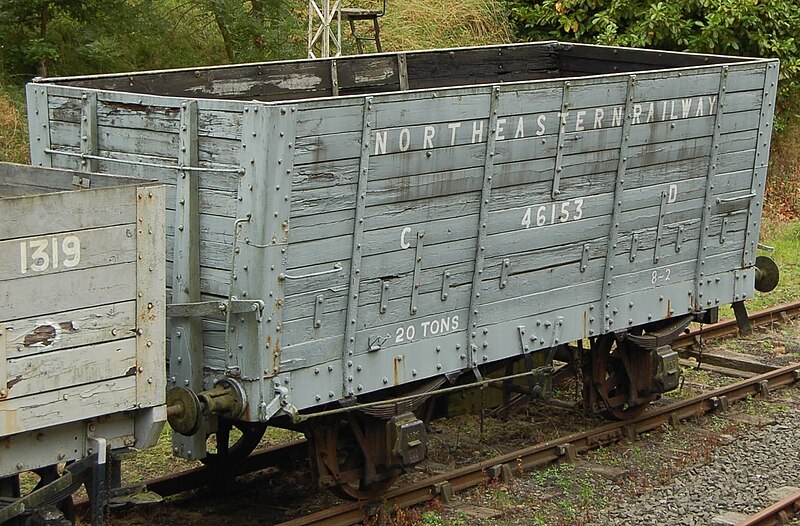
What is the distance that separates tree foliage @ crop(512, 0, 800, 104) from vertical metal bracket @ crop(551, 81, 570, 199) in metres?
11.3

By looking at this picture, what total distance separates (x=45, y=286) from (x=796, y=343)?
9.23 meters

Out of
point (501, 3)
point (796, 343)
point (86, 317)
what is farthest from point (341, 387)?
point (501, 3)

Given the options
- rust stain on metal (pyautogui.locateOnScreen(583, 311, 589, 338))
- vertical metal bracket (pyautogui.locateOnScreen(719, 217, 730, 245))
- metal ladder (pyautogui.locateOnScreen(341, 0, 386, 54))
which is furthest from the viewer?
metal ladder (pyautogui.locateOnScreen(341, 0, 386, 54))

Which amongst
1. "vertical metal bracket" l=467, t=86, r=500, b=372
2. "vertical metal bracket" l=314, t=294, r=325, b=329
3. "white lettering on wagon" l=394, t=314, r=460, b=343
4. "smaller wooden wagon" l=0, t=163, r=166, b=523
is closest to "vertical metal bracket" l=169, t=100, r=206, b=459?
"smaller wooden wagon" l=0, t=163, r=166, b=523

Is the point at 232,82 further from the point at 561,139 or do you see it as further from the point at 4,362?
the point at 4,362

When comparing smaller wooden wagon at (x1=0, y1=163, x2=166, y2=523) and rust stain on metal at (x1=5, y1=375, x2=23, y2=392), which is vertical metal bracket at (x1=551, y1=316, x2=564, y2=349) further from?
rust stain on metal at (x1=5, y1=375, x2=23, y2=392)

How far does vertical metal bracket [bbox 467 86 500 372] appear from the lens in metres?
7.45

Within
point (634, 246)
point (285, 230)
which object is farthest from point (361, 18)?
point (285, 230)

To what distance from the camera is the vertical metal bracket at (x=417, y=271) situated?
23.6 ft

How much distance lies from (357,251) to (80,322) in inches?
72.2

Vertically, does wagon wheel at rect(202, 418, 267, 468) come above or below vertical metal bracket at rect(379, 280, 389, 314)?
below

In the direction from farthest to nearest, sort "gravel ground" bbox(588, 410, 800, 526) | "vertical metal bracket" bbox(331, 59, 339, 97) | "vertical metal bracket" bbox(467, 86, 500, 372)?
"vertical metal bracket" bbox(331, 59, 339, 97) < "gravel ground" bbox(588, 410, 800, 526) < "vertical metal bracket" bbox(467, 86, 500, 372)

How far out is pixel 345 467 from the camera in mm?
7590

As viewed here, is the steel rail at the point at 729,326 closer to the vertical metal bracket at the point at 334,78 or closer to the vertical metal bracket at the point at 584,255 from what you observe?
the vertical metal bracket at the point at 584,255
